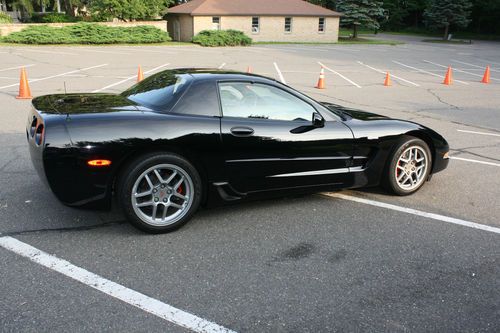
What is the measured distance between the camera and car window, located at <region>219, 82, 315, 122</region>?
425cm

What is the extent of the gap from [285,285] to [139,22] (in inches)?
1475

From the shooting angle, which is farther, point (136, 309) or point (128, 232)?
point (128, 232)

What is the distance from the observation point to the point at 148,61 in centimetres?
2081

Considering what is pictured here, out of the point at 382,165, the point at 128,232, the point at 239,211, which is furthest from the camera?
the point at 382,165

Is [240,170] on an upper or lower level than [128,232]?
upper

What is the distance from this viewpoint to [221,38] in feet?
110

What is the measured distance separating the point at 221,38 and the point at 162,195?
31.2 metres

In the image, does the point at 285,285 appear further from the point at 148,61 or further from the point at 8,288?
the point at 148,61

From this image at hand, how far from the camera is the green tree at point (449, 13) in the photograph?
49.0 metres

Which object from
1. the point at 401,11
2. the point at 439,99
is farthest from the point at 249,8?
the point at 401,11

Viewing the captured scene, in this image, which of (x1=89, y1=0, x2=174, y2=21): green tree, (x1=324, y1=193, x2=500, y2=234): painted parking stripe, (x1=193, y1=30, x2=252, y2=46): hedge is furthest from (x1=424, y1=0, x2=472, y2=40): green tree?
(x1=324, y1=193, x2=500, y2=234): painted parking stripe

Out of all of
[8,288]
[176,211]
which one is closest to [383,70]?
[176,211]

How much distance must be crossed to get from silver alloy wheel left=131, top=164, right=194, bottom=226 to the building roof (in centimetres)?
3575

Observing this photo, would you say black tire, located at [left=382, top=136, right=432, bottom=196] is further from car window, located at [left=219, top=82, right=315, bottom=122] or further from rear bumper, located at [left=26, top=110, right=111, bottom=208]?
rear bumper, located at [left=26, top=110, right=111, bottom=208]
